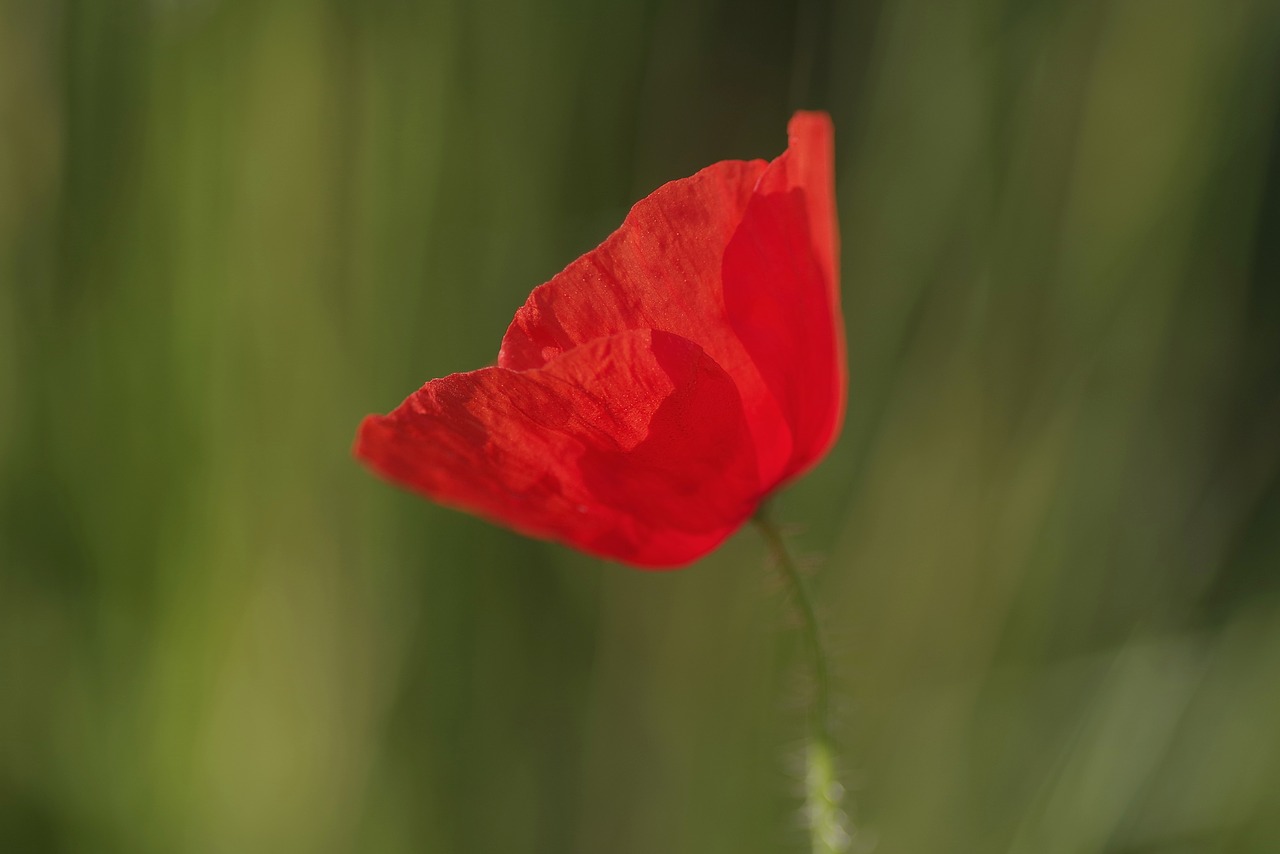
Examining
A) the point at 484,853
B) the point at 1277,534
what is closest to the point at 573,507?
the point at 484,853

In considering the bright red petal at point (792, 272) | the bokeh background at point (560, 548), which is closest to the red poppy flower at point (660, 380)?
the bright red petal at point (792, 272)

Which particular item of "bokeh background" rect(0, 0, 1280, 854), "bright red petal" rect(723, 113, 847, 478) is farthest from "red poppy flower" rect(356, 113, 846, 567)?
"bokeh background" rect(0, 0, 1280, 854)

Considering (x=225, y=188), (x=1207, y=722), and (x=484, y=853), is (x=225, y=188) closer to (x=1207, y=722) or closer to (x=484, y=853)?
(x=484, y=853)

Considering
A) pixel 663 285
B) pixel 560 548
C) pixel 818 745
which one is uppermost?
pixel 663 285

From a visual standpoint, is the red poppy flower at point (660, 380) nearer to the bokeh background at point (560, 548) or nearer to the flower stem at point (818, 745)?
the flower stem at point (818, 745)

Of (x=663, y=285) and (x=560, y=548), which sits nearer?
(x=663, y=285)

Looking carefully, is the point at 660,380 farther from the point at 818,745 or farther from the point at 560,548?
the point at 560,548

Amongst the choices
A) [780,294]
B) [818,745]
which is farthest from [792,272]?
[818,745]
